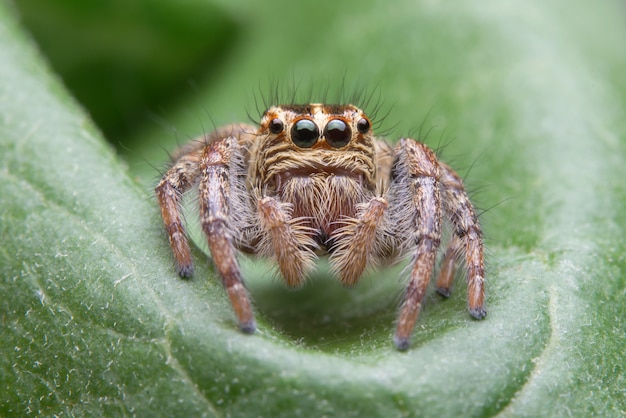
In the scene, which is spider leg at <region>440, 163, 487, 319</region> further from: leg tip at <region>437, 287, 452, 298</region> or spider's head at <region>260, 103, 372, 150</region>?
spider's head at <region>260, 103, 372, 150</region>

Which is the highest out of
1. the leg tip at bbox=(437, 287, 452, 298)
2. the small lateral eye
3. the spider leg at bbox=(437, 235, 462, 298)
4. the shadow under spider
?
the small lateral eye

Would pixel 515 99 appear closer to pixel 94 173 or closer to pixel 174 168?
pixel 174 168

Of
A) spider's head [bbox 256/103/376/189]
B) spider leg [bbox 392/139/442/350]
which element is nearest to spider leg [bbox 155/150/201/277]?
spider's head [bbox 256/103/376/189]

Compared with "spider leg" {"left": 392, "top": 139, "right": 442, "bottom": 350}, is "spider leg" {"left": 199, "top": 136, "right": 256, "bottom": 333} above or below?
below

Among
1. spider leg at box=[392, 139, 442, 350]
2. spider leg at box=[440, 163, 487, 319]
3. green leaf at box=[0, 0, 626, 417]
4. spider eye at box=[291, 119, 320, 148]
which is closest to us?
green leaf at box=[0, 0, 626, 417]

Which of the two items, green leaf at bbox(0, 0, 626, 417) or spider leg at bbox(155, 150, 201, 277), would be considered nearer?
green leaf at bbox(0, 0, 626, 417)

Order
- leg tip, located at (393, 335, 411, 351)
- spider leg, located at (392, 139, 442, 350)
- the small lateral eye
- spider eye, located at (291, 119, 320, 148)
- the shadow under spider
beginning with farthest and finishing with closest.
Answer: the small lateral eye
spider eye, located at (291, 119, 320, 148)
the shadow under spider
spider leg, located at (392, 139, 442, 350)
leg tip, located at (393, 335, 411, 351)
